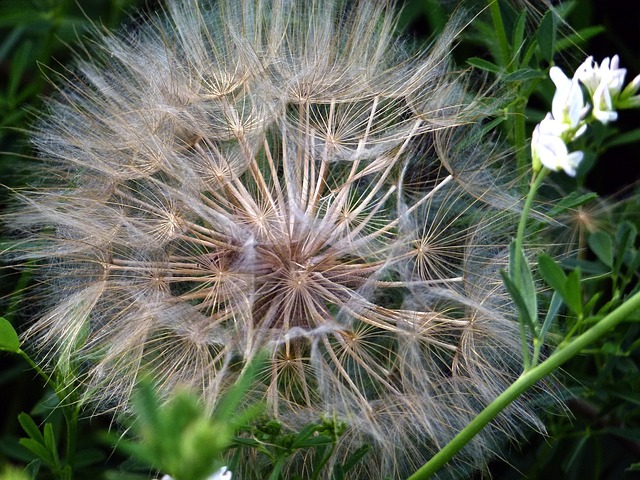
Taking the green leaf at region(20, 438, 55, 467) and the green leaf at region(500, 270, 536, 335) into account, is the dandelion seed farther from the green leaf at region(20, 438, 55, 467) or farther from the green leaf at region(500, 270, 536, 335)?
the green leaf at region(500, 270, 536, 335)

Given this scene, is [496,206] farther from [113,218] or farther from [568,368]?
[113,218]

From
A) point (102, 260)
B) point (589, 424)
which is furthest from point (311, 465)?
point (589, 424)

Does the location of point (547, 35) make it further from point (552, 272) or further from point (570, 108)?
point (552, 272)

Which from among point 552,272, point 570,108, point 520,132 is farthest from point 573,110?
point 520,132

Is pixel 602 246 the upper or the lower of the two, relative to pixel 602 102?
lower

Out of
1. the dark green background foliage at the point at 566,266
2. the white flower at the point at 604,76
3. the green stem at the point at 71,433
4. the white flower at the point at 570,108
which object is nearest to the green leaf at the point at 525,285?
the dark green background foliage at the point at 566,266

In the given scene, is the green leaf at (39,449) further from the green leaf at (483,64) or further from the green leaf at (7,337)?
the green leaf at (483,64)
